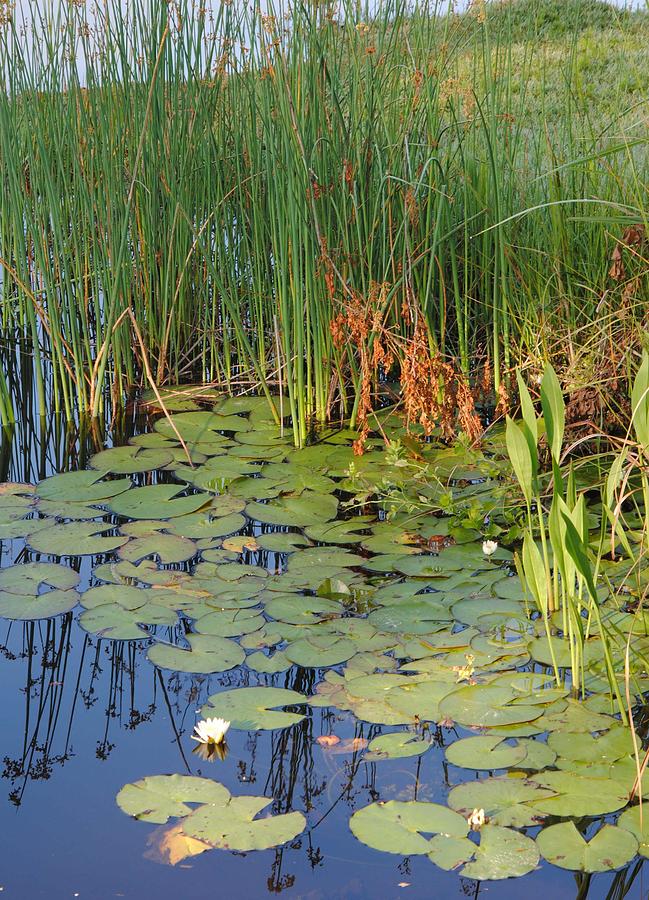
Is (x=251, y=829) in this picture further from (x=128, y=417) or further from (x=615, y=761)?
(x=128, y=417)

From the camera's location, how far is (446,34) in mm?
2664

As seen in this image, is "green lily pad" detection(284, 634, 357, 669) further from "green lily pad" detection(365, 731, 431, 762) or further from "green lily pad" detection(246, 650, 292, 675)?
"green lily pad" detection(365, 731, 431, 762)

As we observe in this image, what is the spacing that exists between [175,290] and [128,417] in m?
0.51

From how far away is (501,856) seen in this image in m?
1.20

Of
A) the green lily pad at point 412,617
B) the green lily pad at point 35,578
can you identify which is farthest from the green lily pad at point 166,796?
the green lily pad at point 35,578

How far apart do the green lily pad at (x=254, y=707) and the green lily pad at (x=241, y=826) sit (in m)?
0.17

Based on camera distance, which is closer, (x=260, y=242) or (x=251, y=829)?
(x=251, y=829)

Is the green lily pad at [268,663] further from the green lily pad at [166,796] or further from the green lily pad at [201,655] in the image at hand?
the green lily pad at [166,796]

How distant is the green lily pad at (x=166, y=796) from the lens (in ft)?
4.25

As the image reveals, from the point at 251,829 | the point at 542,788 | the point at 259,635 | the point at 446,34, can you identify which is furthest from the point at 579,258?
the point at 251,829

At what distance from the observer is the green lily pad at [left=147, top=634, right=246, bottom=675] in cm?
164

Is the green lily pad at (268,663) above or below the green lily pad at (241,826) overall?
above

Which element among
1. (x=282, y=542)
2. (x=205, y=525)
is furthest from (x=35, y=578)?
(x=282, y=542)

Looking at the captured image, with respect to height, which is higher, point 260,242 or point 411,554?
point 260,242
